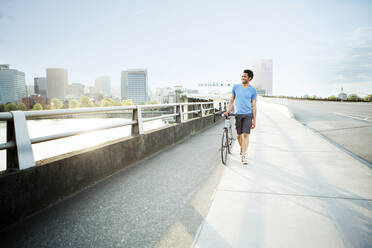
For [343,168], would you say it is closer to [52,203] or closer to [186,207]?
[186,207]

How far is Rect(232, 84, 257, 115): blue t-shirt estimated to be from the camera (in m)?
5.34

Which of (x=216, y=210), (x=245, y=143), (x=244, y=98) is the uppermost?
(x=244, y=98)

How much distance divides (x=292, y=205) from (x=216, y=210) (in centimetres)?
109

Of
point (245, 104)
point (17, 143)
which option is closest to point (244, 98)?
point (245, 104)

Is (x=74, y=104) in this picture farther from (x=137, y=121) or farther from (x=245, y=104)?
(x=245, y=104)

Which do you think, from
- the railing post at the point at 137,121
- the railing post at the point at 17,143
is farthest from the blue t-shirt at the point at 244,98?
the railing post at the point at 17,143

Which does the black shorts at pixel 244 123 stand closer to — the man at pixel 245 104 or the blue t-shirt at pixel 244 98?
the man at pixel 245 104

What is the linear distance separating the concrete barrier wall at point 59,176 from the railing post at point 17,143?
13 centimetres

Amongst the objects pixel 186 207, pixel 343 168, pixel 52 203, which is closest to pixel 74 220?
pixel 52 203

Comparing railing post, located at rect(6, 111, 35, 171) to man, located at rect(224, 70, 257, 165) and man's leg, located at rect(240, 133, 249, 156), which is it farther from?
man's leg, located at rect(240, 133, 249, 156)

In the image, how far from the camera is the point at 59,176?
343 centimetres

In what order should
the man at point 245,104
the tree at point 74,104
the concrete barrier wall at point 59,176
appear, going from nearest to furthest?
1. the concrete barrier wall at point 59,176
2. the man at point 245,104
3. the tree at point 74,104

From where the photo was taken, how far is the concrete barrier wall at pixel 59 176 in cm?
272

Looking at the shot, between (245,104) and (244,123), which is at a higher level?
(245,104)
